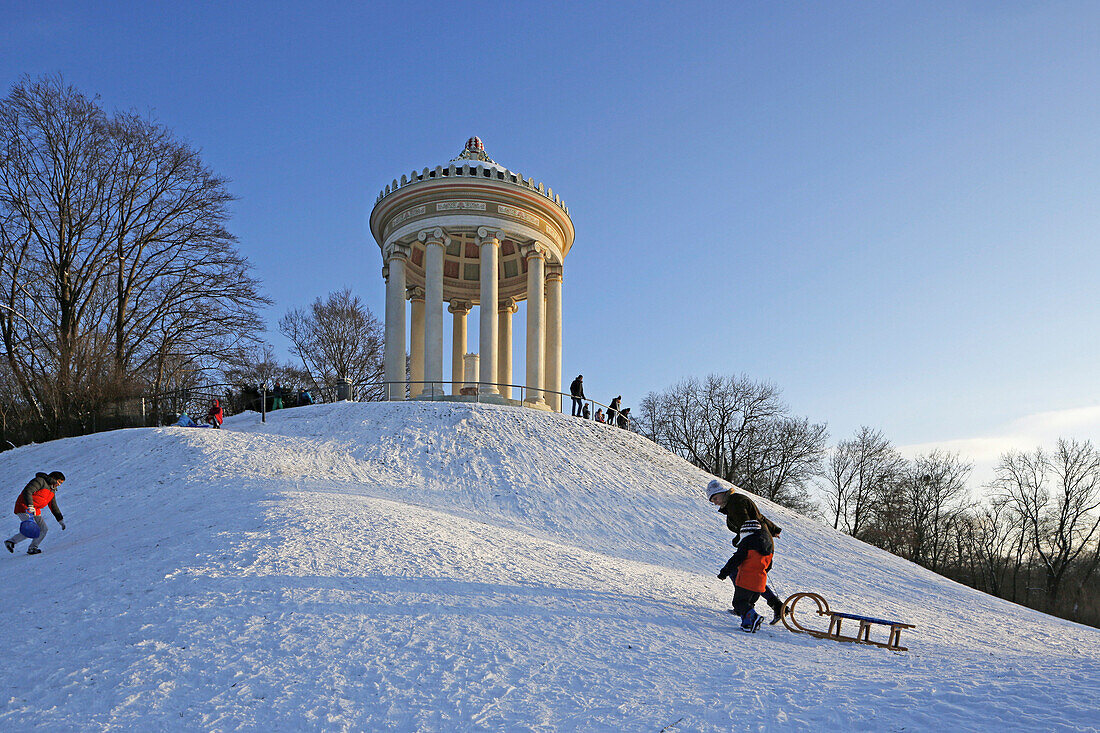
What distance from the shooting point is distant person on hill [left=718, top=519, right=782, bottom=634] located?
7402 mm

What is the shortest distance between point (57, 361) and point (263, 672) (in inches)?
872

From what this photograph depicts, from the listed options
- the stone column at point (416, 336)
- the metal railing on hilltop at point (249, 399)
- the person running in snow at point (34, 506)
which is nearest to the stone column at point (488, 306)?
the metal railing on hilltop at point (249, 399)

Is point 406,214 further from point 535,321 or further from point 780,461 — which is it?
point 780,461

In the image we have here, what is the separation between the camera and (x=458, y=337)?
30.8m

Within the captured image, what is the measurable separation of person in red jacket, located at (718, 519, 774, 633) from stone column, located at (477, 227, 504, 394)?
16.8m

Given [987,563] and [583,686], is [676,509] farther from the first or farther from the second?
[987,563]

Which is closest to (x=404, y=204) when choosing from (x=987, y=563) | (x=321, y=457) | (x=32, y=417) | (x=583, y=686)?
(x=321, y=457)

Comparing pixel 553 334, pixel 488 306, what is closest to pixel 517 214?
pixel 488 306

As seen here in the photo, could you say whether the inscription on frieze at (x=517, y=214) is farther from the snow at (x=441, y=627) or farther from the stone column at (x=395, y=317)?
the snow at (x=441, y=627)

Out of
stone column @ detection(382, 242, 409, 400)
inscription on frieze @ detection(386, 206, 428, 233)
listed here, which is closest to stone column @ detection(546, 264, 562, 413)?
inscription on frieze @ detection(386, 206, 428, 233)

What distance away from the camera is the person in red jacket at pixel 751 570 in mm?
7402

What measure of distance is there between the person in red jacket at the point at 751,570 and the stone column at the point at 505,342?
811 inches

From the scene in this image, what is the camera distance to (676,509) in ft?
54.1

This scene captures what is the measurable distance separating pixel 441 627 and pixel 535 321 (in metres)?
20.1
